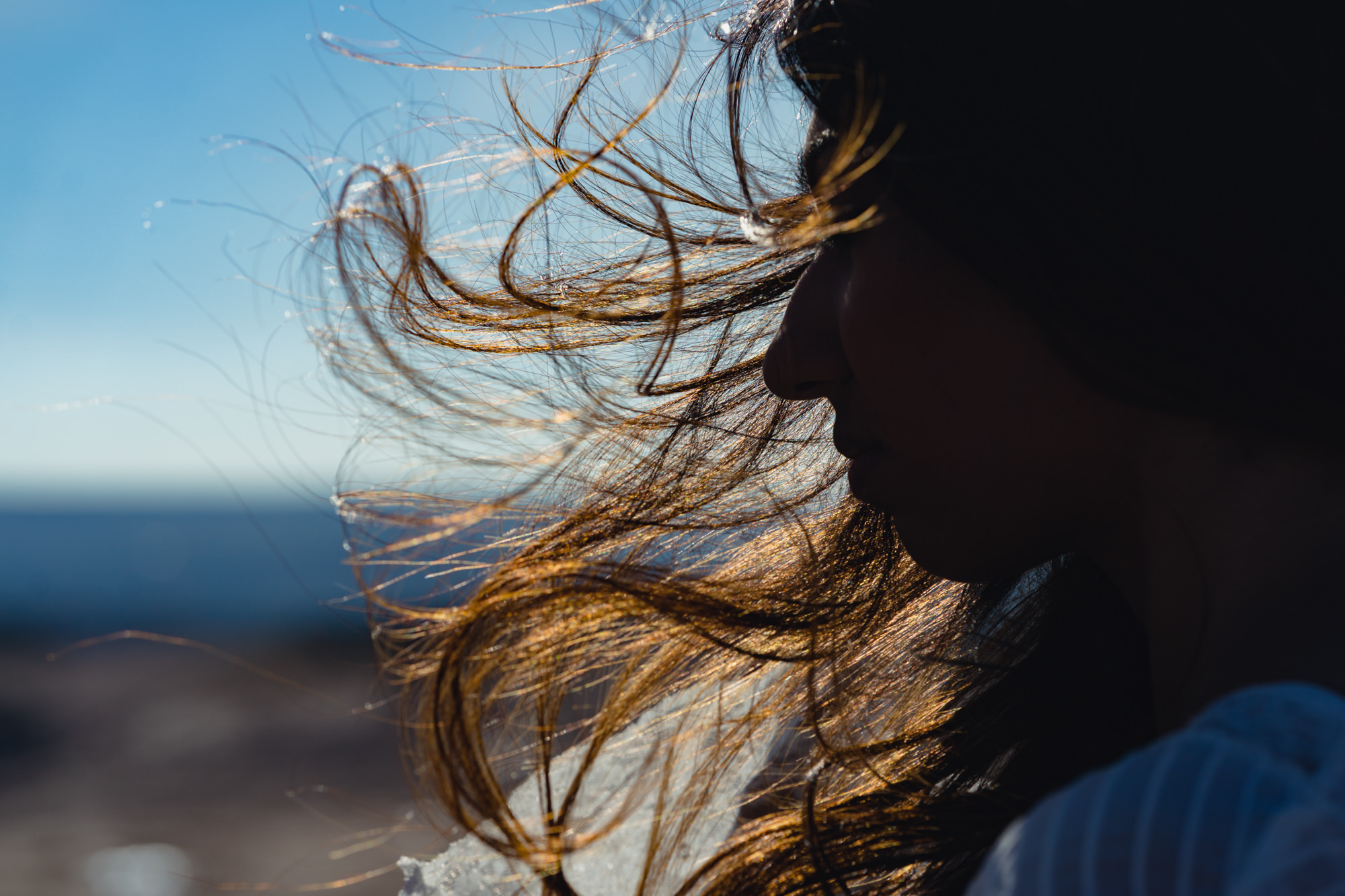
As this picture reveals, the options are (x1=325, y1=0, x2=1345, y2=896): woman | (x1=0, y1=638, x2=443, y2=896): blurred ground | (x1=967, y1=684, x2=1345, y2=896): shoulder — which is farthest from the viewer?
(x1=0, y1=638, x2=443, y2=896): blurred ground

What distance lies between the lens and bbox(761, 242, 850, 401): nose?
1.18 meters

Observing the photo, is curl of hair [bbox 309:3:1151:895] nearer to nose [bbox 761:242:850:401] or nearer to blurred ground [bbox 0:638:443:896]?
nose [bbox 761:242:850:401]

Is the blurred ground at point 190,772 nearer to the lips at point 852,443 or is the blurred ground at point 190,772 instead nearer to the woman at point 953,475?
the woman at point 953,475

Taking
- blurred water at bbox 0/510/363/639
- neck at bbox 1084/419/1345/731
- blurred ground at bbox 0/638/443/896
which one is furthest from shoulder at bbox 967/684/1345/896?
blurred ground at bbox 0/638/443/896

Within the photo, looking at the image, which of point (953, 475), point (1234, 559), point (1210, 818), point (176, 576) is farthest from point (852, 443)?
point (176, 576)

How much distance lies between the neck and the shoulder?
178 millimetres

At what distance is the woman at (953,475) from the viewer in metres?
0.86

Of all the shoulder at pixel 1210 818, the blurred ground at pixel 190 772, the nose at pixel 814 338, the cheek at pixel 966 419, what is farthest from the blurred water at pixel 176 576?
the blurred ground at pixel 190 772

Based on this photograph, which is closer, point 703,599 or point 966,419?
point 966,419

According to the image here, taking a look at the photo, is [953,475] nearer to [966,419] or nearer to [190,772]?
[966,419]

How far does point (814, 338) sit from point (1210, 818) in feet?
2.42

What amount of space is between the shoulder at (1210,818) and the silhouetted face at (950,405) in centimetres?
41

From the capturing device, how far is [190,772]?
535 inches

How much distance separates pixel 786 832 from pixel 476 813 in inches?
21.5
